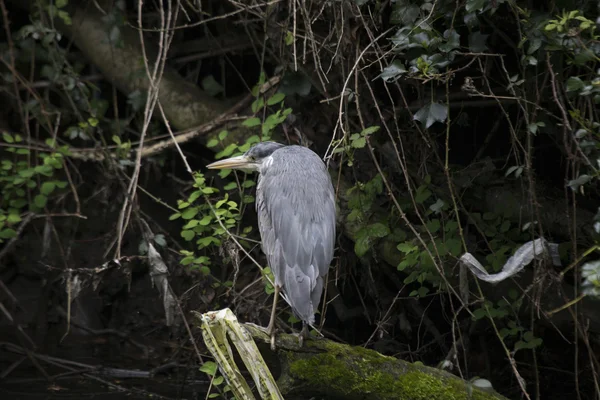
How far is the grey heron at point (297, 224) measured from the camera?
121 inches

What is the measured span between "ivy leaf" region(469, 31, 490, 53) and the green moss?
3.75 ft

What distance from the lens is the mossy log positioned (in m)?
2.96

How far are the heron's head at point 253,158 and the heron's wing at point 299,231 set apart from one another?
202 mm

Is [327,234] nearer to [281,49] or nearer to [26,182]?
[281,49]

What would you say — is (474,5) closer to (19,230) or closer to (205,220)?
(205,220)

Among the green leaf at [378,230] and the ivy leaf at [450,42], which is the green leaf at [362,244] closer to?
the green leaf at [378,230]

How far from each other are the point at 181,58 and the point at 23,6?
990 mm

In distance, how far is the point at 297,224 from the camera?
322 cm

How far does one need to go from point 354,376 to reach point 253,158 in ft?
3.65

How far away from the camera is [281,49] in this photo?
4.11 m

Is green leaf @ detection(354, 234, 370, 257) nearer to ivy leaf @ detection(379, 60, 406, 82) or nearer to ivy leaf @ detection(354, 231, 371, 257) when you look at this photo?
ivy leaf @ detection(354, 231, 371, 257)

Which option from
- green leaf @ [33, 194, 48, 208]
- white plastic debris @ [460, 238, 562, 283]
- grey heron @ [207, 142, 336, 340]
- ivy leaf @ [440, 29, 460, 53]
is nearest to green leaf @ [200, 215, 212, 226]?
grey heron @ [207, 142, 336, 340]

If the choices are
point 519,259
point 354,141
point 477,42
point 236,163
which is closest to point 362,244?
point 354,141

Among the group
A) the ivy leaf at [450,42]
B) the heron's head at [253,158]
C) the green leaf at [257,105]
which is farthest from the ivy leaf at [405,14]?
the green leaf at [257,105]
